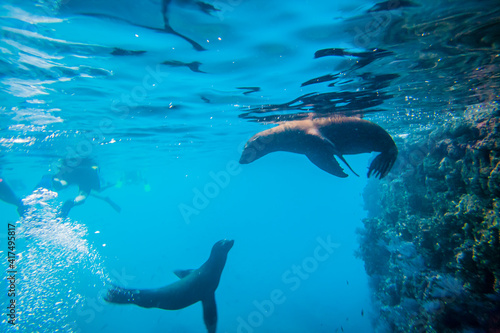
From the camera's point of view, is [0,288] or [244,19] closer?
[244,19]

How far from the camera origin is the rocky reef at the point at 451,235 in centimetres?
509

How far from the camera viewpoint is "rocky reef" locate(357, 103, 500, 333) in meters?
5.09

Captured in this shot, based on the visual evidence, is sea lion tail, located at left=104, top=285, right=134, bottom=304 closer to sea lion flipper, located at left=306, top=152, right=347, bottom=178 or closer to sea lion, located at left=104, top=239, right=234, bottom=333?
sea lion, located at left=104, top=239, right=234, bottom=333

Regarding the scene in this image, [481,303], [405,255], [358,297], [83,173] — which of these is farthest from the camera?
[358,297]

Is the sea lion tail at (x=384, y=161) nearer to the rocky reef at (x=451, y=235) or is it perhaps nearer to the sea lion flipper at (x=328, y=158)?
the sea lion flipper at (x=328, y=158)

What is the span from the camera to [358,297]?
101 feet

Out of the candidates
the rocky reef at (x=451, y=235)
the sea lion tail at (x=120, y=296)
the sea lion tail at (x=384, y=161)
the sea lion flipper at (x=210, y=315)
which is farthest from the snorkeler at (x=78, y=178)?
the rocky reef at (x=451, y=235)

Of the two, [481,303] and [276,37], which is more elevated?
[276,37]

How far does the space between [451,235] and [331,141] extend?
4.62 m

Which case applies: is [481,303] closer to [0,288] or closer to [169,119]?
[169,119]

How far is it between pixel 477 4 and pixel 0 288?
133 feet

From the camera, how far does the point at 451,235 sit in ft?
21.4

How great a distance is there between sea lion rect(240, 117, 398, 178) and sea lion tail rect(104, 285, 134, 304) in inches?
207

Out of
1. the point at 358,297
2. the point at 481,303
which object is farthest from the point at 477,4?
the point at 358,297
